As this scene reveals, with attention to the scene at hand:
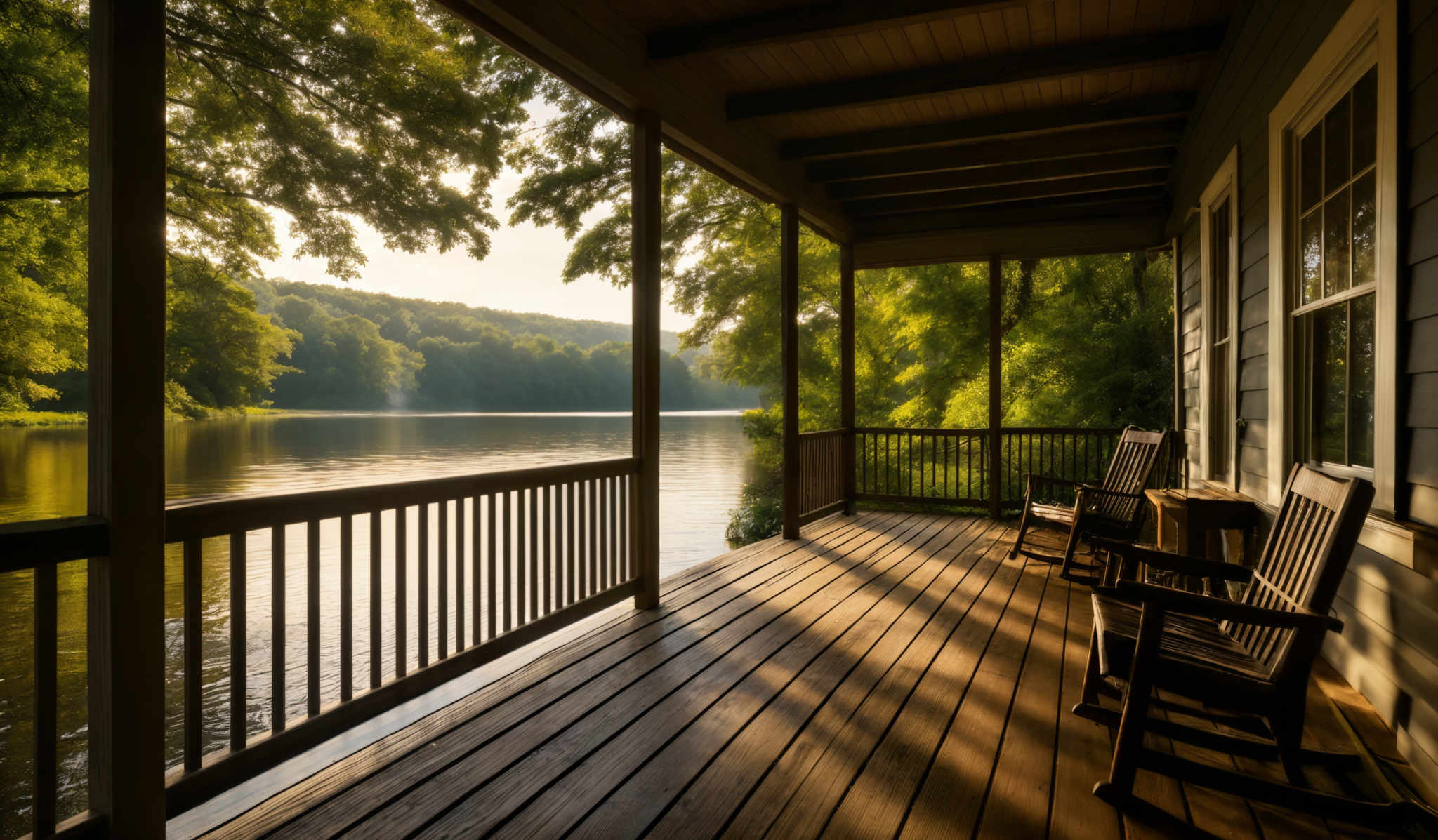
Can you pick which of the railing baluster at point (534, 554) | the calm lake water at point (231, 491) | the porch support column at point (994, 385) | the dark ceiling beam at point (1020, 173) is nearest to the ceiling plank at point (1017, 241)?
the porch support column at point (994, 385)

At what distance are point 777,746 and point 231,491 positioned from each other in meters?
2.26

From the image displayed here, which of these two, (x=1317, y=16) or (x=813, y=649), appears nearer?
(x=1317, y=16)

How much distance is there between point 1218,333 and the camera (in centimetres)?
410

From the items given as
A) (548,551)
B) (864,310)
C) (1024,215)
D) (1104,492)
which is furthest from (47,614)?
(864,310)

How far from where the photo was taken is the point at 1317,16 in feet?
7.73

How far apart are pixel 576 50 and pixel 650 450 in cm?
182

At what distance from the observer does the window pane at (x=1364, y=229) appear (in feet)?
6.81

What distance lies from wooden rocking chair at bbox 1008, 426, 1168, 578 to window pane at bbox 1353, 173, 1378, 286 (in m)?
1.92

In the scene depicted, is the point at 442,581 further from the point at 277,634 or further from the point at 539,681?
the point at 277,634

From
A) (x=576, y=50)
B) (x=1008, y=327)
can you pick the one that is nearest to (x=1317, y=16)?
(x=576, y=50)

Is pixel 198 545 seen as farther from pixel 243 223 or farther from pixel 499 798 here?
pixel 243 223

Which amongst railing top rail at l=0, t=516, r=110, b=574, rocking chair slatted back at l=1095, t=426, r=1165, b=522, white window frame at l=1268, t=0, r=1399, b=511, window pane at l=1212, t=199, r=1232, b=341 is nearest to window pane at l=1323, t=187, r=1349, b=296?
white window frame at l=1268, t=0, r=1399, b=511

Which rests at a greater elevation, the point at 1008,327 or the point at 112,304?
the point at 1008,327

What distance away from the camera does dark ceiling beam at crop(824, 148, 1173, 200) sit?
493 centimetres
